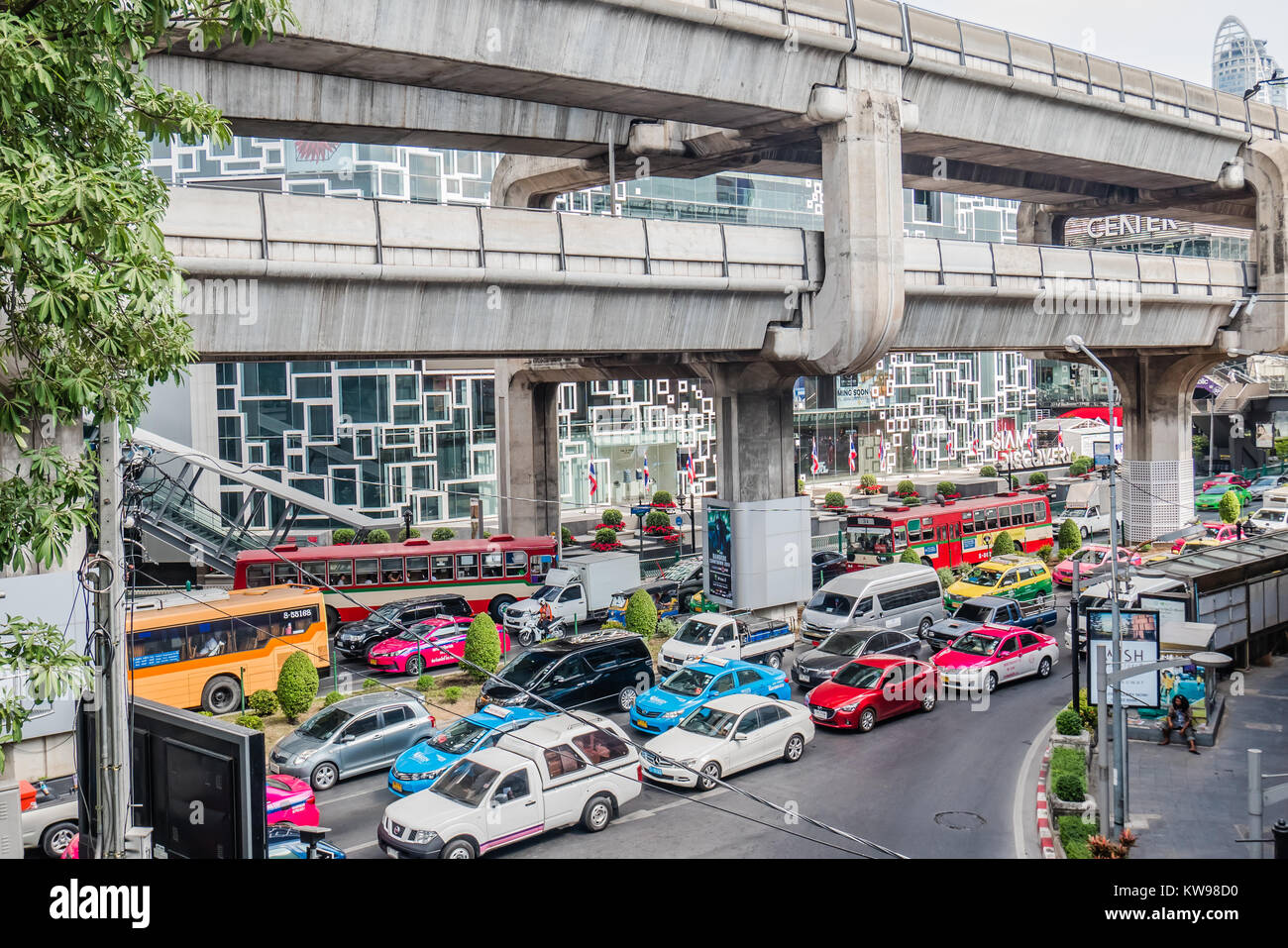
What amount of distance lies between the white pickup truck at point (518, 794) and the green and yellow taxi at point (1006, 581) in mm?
17812

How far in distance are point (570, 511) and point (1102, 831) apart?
4885cm

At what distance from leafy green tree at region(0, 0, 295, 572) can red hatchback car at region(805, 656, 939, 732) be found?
54.9 feet

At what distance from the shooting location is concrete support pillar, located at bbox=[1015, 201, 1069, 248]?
47.7m

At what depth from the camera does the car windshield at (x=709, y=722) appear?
2041cm

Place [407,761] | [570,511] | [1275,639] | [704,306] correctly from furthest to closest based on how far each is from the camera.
Result: [570,511] → [1275,639] → [704,306] → [407,761]

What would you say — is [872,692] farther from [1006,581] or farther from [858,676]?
[1006,581]

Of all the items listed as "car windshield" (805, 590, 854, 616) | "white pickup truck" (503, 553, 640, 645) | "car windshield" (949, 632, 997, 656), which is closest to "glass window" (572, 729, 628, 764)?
"car windshield" (949, 632, 997, 656)

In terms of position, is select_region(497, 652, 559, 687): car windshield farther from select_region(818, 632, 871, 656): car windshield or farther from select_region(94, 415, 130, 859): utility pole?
select_region(94, 415, 130, 859): utility pole

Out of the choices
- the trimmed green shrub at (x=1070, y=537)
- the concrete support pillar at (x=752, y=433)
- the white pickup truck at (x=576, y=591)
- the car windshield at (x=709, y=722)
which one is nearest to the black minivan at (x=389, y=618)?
the white pickup truck at (x=576, y=591)
